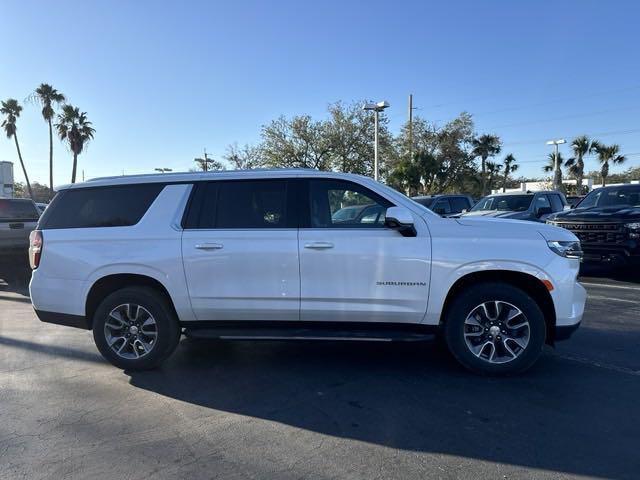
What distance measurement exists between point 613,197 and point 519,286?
A: 26.5ft

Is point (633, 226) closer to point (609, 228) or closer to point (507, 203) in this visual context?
point (609, 228)

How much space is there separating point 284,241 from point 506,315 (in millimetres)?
2134

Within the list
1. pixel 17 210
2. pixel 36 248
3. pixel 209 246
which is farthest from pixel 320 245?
pixel 17 210

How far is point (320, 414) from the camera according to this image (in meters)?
3.95

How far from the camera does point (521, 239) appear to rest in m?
4.50


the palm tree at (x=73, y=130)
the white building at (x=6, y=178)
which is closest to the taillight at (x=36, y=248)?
the white building at (x=6, y=178)

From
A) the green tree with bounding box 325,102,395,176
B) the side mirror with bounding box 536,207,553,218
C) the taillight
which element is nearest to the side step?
the taillight

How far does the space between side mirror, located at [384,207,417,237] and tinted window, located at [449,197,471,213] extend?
11.7m

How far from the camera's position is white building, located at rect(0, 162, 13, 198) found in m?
27.5

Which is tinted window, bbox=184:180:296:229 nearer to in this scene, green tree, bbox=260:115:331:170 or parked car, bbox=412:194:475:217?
parked car, bbox=412:194:475:217

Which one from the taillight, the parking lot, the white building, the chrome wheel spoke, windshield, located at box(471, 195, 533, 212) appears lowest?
the parking lot

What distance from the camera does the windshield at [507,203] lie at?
13297 mm

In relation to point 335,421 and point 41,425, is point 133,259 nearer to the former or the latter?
point 41,425

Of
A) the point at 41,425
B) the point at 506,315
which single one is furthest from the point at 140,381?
the point at 506,315
